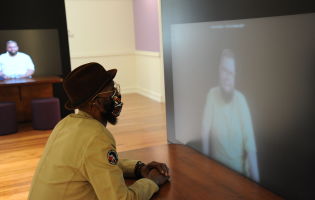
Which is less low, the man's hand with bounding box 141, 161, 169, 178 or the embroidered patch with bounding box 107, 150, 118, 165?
the embroidered patch with bounding box 107, 150, 118, 165

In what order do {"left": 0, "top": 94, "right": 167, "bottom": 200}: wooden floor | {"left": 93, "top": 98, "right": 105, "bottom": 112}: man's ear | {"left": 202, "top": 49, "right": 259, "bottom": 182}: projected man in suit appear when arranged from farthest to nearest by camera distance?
{"left": 0, "top": 94, "right": 167, "bottom": 200}: wooden floor → {"left": 202, "top": 49, "right": 259, "bottom": 182}: projected man in suit → {"left": 93, "top": 98, "right": 105, "bottom": 112}: man's ear

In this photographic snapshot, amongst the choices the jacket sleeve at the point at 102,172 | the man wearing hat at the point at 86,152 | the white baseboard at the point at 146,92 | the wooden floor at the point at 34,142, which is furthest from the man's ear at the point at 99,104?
the white baseboard at the point at 146,92

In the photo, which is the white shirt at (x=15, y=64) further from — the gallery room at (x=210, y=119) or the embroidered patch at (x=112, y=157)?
the embroidered patch at (x=112, y=157)

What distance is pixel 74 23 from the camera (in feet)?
25.7

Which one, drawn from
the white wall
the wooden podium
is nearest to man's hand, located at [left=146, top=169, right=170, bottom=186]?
the wooden podium

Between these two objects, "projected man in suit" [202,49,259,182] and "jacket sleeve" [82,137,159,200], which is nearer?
"jacket sleeve" [82,137,159,200]

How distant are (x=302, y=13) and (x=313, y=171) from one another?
2.10 ft

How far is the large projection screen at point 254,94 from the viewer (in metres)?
1.55

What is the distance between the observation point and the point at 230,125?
81.5 inches

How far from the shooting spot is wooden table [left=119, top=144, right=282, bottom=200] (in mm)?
1722

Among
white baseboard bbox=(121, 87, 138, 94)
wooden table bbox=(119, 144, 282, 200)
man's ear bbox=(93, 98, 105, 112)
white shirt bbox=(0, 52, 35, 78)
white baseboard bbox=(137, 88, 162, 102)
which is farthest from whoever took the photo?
white baseboard bbox=(121, 87, 138, 94)

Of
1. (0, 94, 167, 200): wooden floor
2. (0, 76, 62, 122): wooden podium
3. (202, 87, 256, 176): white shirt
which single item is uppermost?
(202, 87, 256, 176): white shirt

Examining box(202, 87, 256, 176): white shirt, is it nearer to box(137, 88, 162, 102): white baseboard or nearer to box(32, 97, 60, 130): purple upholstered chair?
box(32, 97, 60, 130): purple upholstered chair

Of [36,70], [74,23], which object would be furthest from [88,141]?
[74,23]
